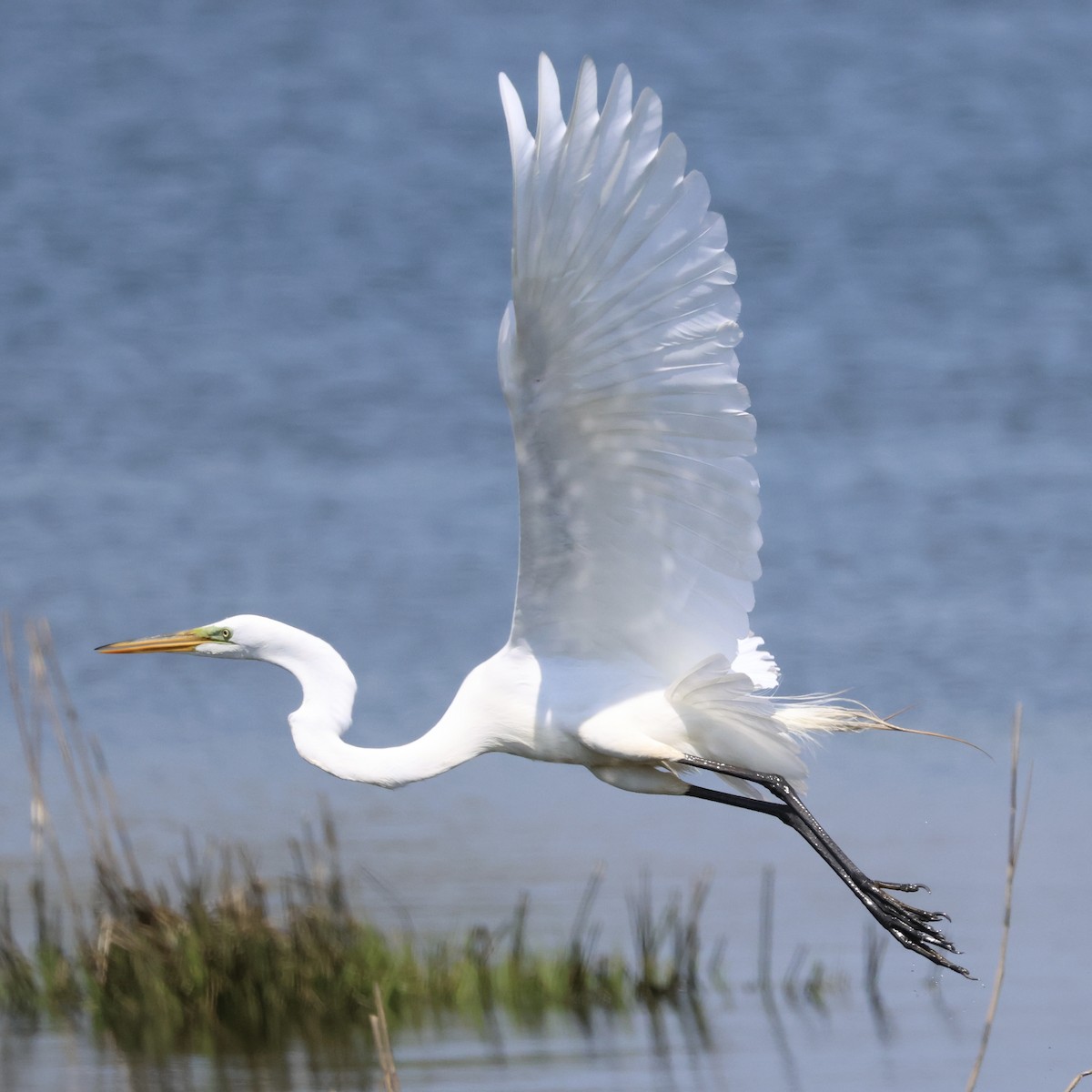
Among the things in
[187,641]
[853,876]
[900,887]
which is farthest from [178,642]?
[900,887]

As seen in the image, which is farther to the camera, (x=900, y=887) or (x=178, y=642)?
(x=178, y=642)

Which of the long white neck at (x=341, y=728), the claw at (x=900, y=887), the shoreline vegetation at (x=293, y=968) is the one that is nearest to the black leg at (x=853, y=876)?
the claw at (x=900, y=887)

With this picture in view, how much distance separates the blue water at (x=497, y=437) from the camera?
7.40 metres

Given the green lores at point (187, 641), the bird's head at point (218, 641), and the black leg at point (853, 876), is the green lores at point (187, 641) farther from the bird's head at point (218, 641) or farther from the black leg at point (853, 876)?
the black leg at point (853, 876)

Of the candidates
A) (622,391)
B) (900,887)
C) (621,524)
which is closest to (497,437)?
(900,887)

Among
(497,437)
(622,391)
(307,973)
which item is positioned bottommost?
(307,973)

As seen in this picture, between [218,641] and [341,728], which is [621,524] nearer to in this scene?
[341,728]

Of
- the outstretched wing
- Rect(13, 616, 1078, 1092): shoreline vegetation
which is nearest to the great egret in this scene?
the outstretched wing

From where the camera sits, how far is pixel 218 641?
17.6 feet

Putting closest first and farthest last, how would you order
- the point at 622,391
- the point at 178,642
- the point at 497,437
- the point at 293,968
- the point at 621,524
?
1. the point at 622,391
2. the point at 621,524
3. the point at 178,642
4. the point at 293,968
5. the point at 497,437

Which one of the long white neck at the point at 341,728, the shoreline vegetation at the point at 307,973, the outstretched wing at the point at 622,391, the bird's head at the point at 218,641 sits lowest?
the shoreline vegetation at the point at 307,973

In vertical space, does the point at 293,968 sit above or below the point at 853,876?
below

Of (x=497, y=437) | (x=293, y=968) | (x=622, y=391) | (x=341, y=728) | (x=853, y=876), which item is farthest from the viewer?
(x=497, y=437)

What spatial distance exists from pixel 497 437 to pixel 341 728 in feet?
26.5
